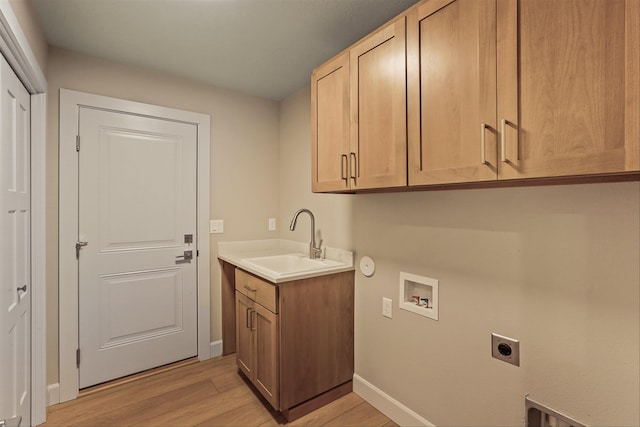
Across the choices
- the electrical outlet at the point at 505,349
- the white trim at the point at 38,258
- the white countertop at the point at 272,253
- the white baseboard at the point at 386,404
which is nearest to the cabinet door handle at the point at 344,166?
the white countertop at the point at 272,253

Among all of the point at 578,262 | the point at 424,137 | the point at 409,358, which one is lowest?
the point at 409,358

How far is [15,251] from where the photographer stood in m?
1.49

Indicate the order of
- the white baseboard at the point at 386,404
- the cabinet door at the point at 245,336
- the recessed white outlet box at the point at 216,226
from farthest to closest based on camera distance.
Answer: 1. the recessed white outlet box at the point at 216,226
2. the cabinet door at the point at 245,336
3. the white baseboard at the point at 386,404

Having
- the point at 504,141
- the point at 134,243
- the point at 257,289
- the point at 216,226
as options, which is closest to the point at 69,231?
the point at 134,243

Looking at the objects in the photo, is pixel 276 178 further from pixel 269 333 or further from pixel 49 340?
pixel 49 340

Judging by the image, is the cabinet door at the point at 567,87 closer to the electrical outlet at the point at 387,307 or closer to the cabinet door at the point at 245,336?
the electrical outlet at the point at 387,307

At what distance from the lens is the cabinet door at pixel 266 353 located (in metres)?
1.76

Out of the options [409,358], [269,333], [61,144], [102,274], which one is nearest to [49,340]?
[102,274]

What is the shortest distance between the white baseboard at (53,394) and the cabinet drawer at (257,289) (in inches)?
50.1

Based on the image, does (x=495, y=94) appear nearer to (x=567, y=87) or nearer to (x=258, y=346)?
(x=567, y=87)

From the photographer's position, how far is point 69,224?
1.99 metres

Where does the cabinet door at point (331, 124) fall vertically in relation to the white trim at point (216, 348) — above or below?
above

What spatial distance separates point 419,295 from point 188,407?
5.30ft

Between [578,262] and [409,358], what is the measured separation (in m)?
1.00
